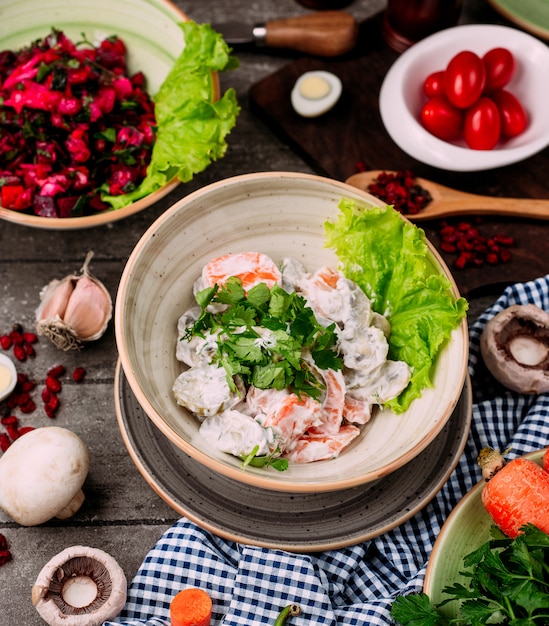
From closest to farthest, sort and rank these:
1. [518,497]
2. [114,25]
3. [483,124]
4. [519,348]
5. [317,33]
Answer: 1. [518,497]
2. [519,348]
3. [483,124]
4. [114,25]
5. [317,33]

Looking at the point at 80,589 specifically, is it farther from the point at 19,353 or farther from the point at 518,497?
the point at 518,497

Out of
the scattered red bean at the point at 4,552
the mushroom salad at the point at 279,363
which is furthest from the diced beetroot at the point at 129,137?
the scattered red bean at the point at 4,552

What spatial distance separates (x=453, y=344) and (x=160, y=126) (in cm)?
144

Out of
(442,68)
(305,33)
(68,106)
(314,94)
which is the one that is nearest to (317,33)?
(305,33)

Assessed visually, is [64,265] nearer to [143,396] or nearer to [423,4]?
[143,396]

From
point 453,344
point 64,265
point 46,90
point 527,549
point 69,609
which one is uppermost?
point 46,90

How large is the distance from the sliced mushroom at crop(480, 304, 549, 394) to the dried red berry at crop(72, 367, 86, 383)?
4.84 feet

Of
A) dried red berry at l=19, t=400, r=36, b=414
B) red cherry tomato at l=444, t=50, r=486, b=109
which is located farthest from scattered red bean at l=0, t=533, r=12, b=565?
red cherry tomato at l=444, t=50, r=486, b=109

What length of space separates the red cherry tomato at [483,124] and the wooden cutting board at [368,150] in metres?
0.21

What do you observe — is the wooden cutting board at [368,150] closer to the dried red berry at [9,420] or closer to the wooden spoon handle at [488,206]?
the wooden spoon handle at [488,206]

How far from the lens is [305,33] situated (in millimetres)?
3281

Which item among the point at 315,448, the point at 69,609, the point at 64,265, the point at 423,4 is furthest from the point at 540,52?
the point at 69,609

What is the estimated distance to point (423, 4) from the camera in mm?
3201

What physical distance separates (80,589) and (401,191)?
185 centimetres
